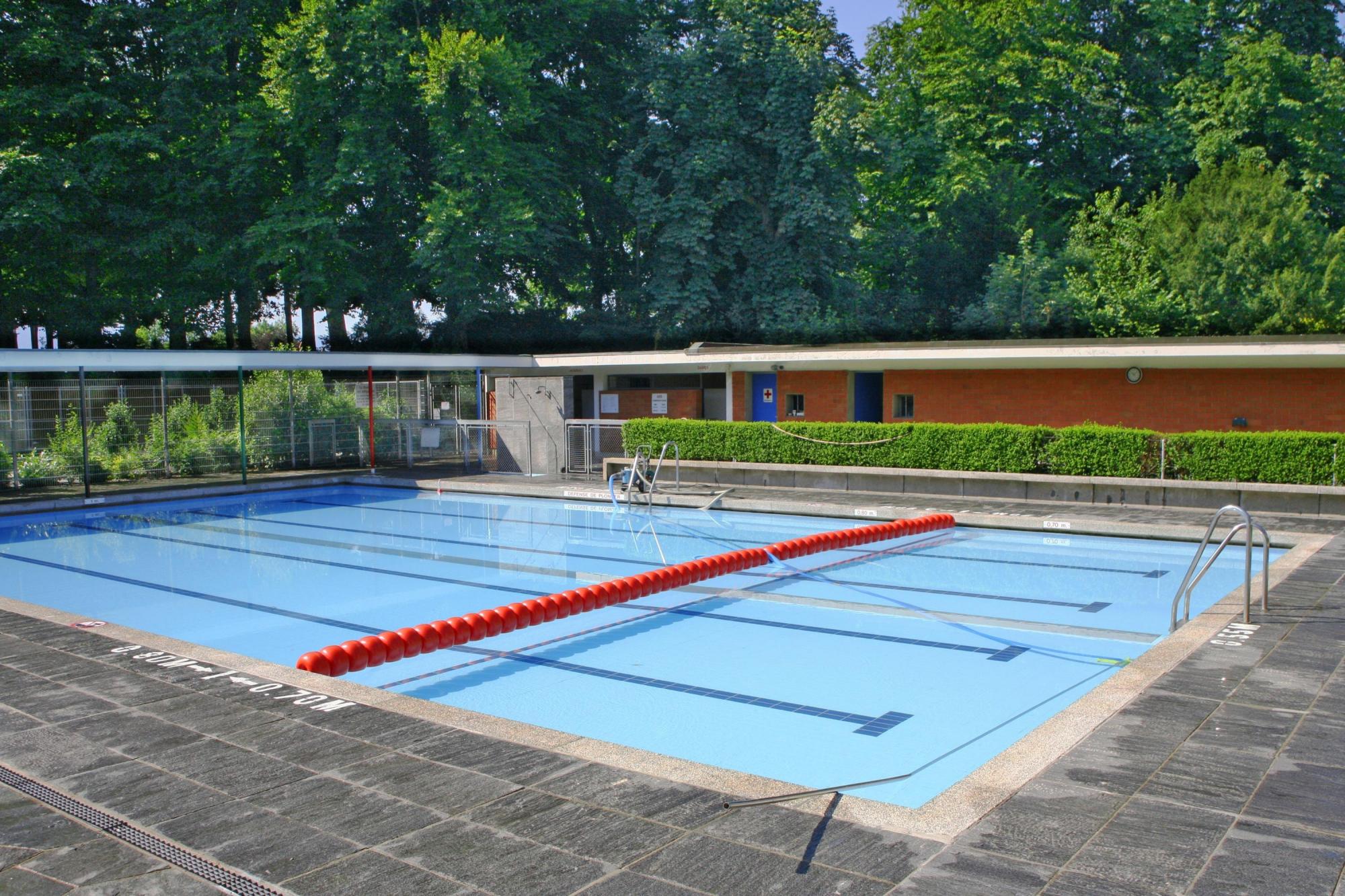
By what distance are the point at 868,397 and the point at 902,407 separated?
1576 millimetres

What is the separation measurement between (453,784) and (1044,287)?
105 ft

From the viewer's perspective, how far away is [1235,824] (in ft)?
14.3

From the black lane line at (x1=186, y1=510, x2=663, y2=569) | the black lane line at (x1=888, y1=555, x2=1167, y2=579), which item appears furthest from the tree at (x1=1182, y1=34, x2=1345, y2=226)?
the black lane line at (x1=186, y1=510, x2=663, y2=569)

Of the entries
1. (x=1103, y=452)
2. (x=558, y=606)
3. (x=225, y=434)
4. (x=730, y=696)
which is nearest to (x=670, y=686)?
(x=730, y=696)

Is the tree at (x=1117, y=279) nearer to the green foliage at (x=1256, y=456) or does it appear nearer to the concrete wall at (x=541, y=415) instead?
the green foliage at (x=1256, y=456)

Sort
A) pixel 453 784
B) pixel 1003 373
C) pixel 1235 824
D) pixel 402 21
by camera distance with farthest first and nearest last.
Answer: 1. pixel 402 21
2. pixel 1003 373
3. pixel 453 784
4. pixel 1235 824

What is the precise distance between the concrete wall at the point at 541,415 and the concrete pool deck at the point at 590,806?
52.1 ft

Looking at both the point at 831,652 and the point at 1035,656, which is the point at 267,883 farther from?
the point at 1035,656

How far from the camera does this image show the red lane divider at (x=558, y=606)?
25.8 feet

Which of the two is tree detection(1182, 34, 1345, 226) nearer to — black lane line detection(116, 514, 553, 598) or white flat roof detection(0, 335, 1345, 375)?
white flat roof detection(0, 335, 1345, 375)

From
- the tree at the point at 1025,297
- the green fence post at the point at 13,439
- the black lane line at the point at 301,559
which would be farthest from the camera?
the tree at the point at 1025,297

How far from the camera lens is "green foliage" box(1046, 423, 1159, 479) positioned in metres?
16.4

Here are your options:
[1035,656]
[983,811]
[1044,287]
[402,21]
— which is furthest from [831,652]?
[402,21]

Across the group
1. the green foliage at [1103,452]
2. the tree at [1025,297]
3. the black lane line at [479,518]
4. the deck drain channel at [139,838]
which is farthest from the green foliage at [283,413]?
the tree at [1025,297]
